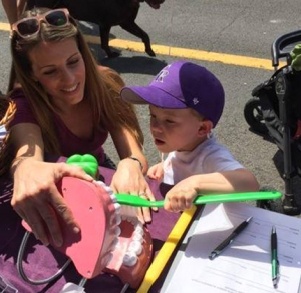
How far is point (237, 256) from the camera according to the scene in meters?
1.09

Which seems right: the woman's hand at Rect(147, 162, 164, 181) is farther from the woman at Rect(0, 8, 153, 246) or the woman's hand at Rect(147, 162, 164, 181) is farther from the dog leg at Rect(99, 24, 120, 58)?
the dog leg at Rect(99, 24, 120, 58)

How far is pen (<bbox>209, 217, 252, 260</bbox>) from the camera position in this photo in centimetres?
109

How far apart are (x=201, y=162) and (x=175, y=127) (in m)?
0.16

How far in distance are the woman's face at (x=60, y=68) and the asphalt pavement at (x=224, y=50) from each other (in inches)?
52.1

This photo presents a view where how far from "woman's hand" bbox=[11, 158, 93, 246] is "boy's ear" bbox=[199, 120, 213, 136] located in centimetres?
55

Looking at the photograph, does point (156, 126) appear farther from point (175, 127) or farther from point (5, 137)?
point (5, 137)

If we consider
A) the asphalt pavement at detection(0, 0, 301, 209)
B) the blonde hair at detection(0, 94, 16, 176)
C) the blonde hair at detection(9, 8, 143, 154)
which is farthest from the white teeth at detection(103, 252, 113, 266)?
the asphalt pavement at detection(0, 0, 301, 209)

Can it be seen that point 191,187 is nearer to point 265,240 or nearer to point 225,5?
point 265,240

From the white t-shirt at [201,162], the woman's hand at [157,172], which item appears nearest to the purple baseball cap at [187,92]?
the white t-shirt at [201,162]

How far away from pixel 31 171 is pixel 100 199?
29cm

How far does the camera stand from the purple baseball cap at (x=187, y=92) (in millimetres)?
1429

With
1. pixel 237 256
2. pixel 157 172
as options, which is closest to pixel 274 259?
pixel 237 256

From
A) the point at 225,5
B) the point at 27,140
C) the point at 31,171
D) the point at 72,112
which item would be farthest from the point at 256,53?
the point at 31,171

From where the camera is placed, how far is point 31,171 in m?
1.17
